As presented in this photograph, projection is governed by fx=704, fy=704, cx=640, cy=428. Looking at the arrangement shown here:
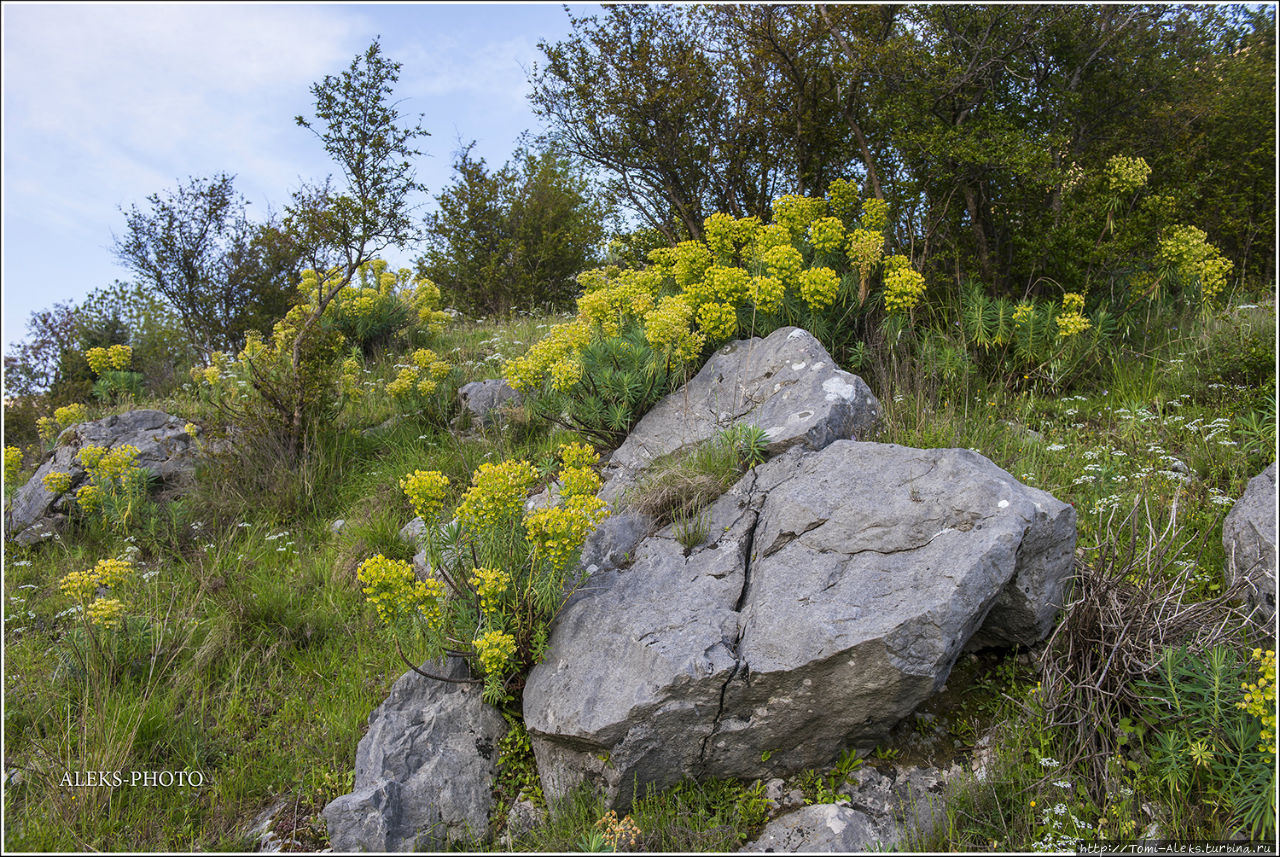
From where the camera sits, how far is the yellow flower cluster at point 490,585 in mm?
3113

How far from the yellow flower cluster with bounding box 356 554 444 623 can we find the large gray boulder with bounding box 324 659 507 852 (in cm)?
52

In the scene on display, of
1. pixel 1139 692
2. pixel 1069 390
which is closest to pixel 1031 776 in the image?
pixel 1139 692

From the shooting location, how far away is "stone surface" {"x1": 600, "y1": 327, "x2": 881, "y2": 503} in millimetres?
4363

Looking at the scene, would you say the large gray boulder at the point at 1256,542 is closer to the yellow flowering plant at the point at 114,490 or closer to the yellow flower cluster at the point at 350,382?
the yellow flower cluster at the point at 350,382

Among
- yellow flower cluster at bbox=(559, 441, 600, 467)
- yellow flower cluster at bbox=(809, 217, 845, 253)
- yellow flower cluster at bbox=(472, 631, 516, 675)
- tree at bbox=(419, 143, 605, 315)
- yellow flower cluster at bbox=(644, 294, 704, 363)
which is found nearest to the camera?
yellow flower cluster at bbox=(472, 631, 516, 675)

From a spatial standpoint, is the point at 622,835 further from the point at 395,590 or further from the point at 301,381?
the point at 301,381

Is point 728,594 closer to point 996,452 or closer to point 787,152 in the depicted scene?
point 996,452

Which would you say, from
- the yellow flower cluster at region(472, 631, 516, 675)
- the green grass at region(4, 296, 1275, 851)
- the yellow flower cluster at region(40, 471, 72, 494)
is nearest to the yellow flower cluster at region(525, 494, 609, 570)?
the yellow flower cluster at region(472, 631, 516, 675)

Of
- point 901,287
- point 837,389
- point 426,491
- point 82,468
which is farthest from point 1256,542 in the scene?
point 82,468

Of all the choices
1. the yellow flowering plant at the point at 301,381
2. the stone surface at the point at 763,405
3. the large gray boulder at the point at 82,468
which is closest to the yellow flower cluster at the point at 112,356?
the yellow flowering plant at the point at 301,381

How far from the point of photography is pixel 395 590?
303cm

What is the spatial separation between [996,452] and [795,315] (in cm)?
182

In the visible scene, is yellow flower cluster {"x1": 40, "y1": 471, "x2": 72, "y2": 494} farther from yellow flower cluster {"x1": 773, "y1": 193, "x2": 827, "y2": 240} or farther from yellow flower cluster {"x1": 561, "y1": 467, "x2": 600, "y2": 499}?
yellow flower cluster {"x1": 773, "y1": 193, "x2": 827, "y2": 240}

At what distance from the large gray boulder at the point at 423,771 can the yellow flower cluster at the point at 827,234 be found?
425cm
